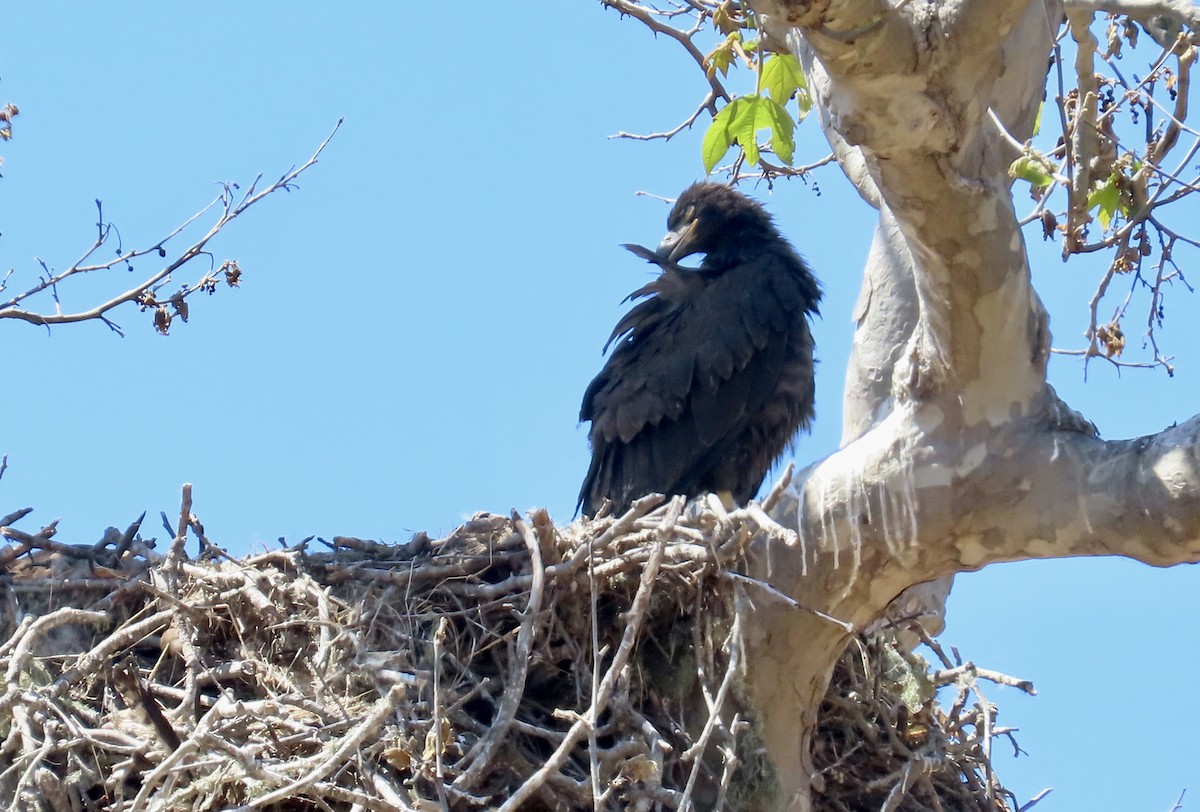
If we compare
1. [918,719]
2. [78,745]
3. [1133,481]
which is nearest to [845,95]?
[1133,481]

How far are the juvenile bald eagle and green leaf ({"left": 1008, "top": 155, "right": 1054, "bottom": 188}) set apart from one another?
8.65 feet

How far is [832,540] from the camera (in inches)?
168

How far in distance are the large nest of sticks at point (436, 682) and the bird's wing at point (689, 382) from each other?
1.50 metres

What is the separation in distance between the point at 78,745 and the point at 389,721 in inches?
40.1

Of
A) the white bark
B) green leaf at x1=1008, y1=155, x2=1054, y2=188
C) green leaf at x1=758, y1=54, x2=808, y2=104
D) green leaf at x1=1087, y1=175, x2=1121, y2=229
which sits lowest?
the white bark

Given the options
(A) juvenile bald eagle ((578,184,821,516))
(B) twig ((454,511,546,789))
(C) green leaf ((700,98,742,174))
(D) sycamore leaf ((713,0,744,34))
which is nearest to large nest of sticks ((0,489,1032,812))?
(B) twig ((454,511,546,789))

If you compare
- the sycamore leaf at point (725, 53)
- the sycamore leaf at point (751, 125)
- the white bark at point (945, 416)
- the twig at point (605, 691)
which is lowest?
the twig at point (605, 691)

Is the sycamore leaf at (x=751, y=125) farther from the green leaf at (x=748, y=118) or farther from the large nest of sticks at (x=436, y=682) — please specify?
the large nest of sticks at (x=436, y=682)

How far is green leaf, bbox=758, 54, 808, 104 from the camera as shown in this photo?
4.65m

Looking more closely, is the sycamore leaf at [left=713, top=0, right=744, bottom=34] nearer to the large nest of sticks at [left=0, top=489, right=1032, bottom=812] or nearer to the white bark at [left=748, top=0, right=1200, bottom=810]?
the white bark at [left=748, top=0, right=1200, bottom=810]

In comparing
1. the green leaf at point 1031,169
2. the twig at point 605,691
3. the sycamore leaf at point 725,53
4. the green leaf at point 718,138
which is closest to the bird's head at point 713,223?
the sycamore leaf at point 725,53

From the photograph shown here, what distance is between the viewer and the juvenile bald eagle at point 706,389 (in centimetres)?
655

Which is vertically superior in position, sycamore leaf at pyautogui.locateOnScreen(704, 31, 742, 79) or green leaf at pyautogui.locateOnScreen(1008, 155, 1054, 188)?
sycamore leaf at pyautogui.locateOnScreen(704, 31, 742, 79)

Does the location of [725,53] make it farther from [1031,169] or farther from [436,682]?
[436,682]
